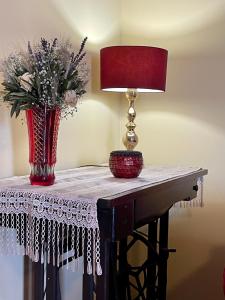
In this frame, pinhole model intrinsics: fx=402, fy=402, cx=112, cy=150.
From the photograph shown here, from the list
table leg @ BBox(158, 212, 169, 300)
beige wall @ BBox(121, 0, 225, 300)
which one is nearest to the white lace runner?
table leg @ BBox(158, 212, 169, 300)

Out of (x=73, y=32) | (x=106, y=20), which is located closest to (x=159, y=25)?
(x=106, y=20)

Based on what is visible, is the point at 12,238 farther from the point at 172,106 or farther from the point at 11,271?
the point at 172,106

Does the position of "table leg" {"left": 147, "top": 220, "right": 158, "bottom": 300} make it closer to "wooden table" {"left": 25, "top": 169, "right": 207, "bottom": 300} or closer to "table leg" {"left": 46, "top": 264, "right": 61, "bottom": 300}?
"wooden table" {"left": 25, "top": 169, "right": 207, "bottom": 300}

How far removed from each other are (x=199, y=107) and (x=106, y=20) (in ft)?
2.32

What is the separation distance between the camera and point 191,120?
225 centimetres

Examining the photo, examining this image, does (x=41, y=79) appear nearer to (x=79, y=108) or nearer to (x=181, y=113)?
(x=79, y=108)

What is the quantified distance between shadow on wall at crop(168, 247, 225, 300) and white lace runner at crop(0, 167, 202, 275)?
3.48ft

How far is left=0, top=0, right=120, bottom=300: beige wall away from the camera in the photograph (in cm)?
156

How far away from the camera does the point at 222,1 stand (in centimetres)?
216

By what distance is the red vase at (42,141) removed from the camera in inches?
51.3

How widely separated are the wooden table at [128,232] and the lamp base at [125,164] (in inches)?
5.1

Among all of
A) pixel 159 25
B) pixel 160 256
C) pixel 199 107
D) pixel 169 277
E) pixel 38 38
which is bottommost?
pixel 169 277

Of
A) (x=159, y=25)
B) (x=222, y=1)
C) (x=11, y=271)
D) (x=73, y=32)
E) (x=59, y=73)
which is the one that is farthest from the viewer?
(x=159, y=25)

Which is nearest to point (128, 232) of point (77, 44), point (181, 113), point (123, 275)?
A: point (123, 275)
